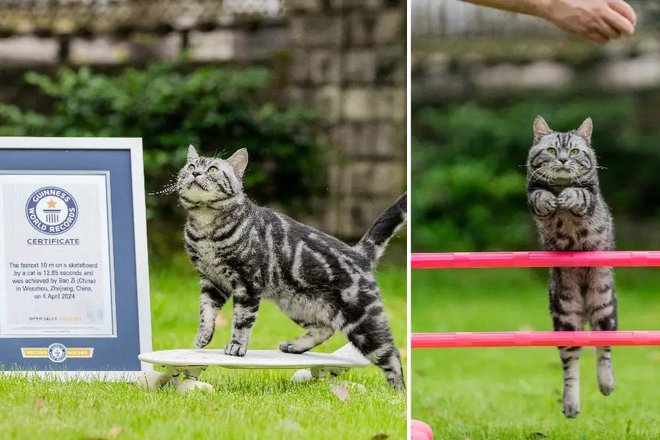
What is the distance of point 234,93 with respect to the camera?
14.6 feet

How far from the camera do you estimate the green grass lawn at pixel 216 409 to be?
6.77 feet

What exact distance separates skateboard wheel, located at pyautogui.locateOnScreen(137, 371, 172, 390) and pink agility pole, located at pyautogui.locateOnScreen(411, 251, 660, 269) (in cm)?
75

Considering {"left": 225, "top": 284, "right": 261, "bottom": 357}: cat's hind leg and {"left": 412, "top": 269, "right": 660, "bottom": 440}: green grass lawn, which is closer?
{"left": 225, "top": 284, "right": 261, "bottom": 357}: cat's hind leg

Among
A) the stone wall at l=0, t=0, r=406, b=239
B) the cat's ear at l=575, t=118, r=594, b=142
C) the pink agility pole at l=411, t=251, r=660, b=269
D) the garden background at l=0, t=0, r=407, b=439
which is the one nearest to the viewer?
the pink agility pole at l=411, t=251, r=660, b=269

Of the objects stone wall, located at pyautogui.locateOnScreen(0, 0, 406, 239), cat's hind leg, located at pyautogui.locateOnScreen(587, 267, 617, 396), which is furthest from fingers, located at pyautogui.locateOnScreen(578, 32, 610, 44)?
stone wall, located at pyautogui.locateOnScreen(0, 0, 406, 239)

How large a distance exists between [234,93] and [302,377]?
2.09 m

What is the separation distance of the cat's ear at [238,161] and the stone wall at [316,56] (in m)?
1.64

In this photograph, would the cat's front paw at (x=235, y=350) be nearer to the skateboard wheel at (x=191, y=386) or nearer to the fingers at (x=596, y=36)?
the skateboard wheel at (x=191, y=386)

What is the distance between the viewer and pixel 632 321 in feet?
16.2

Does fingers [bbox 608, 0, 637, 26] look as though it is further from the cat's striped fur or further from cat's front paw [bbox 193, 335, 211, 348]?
cat's front paw [bbox 193, 335, 211, 348]

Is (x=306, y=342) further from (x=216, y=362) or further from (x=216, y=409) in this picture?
(x=216, y=409)

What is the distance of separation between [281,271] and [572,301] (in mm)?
782

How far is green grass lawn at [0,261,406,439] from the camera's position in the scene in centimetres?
206

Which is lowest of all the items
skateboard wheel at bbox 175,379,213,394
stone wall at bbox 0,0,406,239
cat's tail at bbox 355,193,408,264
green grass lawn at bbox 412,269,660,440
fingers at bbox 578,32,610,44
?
green grass lawn at bbox 412,269,660,440
